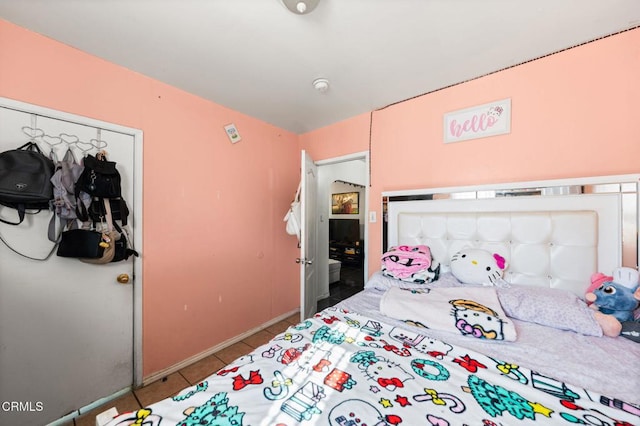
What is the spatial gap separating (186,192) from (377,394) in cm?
200

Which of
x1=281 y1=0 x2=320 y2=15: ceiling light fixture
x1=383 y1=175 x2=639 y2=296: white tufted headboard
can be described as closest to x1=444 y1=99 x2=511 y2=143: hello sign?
x1=383 y1=175 x2=639 y2=296: white tufted headboard

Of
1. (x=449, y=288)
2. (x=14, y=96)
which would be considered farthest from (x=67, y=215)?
(x=449, y=288)

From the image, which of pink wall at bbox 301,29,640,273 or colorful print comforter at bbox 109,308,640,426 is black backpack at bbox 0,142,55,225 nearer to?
colorful print comforter at bbox 109,308,640,426

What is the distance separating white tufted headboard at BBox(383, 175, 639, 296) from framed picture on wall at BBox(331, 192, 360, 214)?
298cm

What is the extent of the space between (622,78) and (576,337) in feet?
5.07

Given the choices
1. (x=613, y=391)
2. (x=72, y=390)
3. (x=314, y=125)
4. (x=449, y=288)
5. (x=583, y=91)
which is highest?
(x=314, y=125)

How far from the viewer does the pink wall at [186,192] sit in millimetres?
1447

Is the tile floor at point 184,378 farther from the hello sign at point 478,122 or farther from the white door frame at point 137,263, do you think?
the hello sign at point 478,122

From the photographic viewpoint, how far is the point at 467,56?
1.58m

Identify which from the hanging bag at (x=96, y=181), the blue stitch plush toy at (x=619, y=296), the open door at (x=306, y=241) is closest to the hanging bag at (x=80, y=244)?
the hanging bag at (x=96, y=181)

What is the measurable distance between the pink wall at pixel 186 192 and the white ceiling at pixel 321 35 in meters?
0.18

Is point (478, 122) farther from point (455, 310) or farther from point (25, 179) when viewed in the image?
point (25, 179)

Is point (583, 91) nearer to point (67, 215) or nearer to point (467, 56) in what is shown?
point (467, 56)

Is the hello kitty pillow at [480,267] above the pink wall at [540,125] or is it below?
below
